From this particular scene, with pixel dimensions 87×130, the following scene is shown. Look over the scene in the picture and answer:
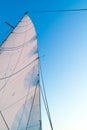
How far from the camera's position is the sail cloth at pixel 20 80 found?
20.1 metres

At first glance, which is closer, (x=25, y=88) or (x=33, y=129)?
(x=33, y=129)

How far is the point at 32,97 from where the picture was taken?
21.3m

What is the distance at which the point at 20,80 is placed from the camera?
73.4 feet

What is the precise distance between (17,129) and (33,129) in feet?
3.63

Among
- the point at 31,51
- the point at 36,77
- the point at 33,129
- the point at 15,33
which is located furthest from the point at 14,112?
the point at 15,33

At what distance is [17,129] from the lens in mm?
19797

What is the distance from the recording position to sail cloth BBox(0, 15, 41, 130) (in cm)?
2014

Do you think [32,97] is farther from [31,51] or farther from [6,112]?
[31,51]

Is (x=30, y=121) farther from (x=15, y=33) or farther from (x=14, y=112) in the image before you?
(x=15, y=33)

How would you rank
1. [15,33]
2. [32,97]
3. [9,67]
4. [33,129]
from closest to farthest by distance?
1. [33,129]
2. [32,97]
3. [9,67]
4. [15,33]

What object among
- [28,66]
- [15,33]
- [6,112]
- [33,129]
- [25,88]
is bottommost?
[33,129]

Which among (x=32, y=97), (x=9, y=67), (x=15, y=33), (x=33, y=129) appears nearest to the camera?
(x=33, y=129)

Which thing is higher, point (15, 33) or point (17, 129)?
point (15, 33)

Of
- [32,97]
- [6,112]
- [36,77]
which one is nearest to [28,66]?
[36,77]
